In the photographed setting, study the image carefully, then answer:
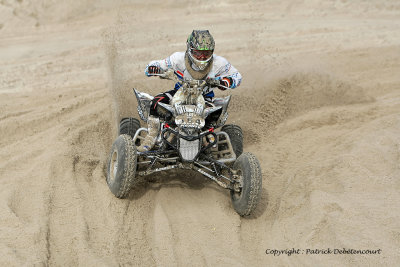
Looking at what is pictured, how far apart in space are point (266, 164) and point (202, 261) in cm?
316

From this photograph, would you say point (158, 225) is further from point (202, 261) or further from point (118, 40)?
point (118, 40)

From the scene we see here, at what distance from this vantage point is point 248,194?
20.9ft

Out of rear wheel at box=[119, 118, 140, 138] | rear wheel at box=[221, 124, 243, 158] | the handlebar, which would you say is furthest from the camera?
rear wheel at box=[119, 118, 140, 138]

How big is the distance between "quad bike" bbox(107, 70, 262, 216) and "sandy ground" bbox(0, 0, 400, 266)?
325 mm

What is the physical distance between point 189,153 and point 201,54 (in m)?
1.51

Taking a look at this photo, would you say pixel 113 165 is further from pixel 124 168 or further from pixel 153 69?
pixel 153 69

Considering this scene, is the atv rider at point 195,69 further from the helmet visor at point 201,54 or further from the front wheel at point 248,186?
the front wheel at point 248,186

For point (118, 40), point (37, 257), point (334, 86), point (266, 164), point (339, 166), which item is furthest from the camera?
point (118, 40)

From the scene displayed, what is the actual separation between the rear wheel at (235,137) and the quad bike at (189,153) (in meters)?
0.27

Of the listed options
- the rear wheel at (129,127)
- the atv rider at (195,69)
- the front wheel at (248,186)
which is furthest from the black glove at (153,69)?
the front wheel at (248,186)

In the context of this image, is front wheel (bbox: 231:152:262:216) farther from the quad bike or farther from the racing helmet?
the racing helmet

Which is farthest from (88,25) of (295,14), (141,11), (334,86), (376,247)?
(376,247)

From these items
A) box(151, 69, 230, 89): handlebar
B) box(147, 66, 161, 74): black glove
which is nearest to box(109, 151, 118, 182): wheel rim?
box(151, 69, 230, 89): handlebar

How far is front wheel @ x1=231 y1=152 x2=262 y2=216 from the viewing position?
6343mm
